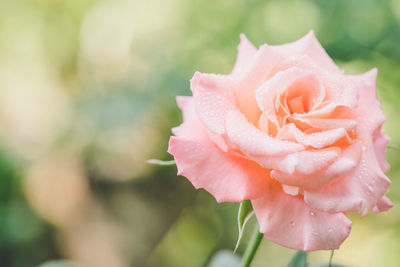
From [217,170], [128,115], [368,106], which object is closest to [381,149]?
[368,106]

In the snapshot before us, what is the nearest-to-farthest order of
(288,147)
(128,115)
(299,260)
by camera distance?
(288,147)
(299,260)
(128,115)

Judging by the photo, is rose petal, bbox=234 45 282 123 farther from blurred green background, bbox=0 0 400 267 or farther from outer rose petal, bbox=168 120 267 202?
blurred green background, bbox=0 0 400 267

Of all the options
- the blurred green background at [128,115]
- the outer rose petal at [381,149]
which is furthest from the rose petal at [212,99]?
the blurred green background at [128,115]

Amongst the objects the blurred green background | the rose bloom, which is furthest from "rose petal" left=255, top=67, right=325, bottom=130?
the blurred green background

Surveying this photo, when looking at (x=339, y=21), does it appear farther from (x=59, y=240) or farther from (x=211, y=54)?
(x=59, y=240)

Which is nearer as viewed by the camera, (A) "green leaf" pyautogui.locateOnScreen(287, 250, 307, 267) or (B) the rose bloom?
(B) the rose bloom

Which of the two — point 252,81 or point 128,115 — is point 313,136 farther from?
point 128,115

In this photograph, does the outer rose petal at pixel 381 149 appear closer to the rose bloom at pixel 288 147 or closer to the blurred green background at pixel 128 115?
the rose bloom at pixel 288 147

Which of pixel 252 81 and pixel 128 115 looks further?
pixel 128 115
